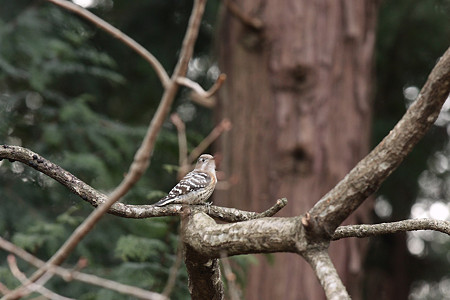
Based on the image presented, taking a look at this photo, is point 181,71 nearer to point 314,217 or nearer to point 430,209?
point 314,217

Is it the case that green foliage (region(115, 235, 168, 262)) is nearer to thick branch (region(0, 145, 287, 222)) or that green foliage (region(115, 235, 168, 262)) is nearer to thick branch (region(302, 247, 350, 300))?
thick branch (region(0, 145, 287, 222))

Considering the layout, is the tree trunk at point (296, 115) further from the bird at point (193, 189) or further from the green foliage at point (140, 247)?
the bird at point (193, 189)

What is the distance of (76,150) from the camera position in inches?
252

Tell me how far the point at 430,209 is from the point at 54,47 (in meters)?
4.89

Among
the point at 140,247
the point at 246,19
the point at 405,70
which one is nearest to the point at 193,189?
the point at 140,247

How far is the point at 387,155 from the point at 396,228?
3.00 ft

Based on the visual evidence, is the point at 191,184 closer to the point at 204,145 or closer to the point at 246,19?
the point at 204,145

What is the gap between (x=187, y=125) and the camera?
26.0 ft

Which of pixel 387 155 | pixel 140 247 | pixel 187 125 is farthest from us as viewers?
pixel 187 125

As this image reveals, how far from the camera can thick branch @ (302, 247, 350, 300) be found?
6.03 ft

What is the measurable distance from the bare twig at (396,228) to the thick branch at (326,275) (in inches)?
23.1

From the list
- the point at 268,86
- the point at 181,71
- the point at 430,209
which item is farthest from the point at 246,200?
the point at 181,71

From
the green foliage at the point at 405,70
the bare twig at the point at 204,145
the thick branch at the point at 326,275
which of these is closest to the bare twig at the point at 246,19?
the green foliage at the point at 405,70

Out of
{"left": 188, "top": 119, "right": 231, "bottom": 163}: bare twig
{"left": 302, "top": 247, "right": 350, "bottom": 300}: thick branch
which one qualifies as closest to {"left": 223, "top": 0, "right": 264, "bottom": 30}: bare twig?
{"left": 188, "top": 119, "right": 231, "bottom": 163}: bare twig
